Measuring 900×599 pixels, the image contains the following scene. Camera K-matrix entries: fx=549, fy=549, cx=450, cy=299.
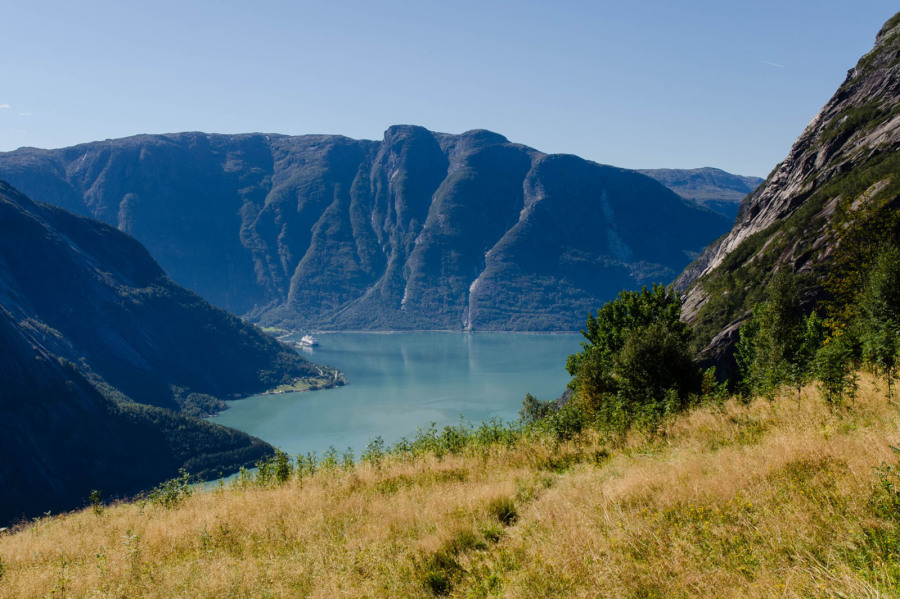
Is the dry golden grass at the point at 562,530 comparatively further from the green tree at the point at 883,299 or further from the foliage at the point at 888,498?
the green tree at the point at 883,299

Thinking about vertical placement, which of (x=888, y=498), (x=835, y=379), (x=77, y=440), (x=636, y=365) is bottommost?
(x=77, y=440)

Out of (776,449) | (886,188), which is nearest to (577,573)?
(776,449)

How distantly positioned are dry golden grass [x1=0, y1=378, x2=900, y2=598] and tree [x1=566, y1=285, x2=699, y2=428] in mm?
4117

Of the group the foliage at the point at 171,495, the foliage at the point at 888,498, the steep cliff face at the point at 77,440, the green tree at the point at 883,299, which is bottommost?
the steep cliff face at the point at 77,440

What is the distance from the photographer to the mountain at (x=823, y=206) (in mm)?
52922

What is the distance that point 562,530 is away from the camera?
23.7 ft

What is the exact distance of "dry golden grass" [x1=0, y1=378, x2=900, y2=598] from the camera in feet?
19.2

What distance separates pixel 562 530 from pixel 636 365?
18.3m

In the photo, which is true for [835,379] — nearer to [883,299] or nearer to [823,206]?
[883,299]

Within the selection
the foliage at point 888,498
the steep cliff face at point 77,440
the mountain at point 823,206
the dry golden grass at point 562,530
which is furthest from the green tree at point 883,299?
the steep cliff face at point 77,440

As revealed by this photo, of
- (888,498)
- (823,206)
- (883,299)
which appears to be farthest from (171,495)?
(823,206)

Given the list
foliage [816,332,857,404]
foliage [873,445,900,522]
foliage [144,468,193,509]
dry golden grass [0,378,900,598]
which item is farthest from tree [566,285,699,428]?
foliage [144,468,193,509]

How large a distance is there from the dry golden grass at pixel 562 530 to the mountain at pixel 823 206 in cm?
4060

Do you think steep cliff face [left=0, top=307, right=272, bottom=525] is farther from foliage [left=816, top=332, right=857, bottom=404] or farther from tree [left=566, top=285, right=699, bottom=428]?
foliage [left=816, top=332, right=857, bottom=404]
